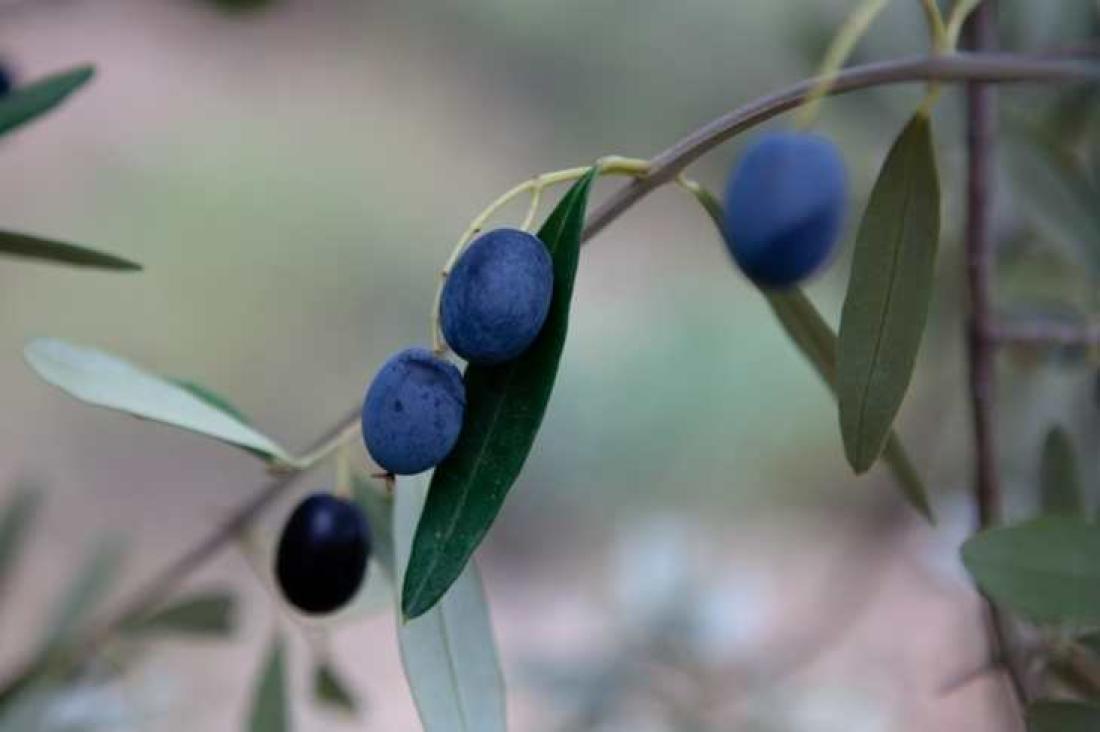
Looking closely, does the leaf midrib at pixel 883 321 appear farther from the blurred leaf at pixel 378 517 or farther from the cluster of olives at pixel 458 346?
the blurred leaf at pixel 378 517

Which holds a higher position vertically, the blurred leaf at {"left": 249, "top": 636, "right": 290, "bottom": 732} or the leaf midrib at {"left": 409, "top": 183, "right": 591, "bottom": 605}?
the leaf midrib at {"left": 409, "top": 183, "right": 591, "bottom": 605}

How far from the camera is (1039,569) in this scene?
0.45m

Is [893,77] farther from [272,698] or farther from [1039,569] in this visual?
[272,698]

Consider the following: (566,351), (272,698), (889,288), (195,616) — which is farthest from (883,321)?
(566,351)

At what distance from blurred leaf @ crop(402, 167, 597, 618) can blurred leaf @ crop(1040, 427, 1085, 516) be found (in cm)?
33

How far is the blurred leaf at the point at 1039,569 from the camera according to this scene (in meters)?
0.44

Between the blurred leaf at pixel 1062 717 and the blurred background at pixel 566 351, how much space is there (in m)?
0.48

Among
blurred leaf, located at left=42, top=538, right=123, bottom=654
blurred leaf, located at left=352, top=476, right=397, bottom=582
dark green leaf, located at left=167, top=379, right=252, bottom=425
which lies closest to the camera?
dark green leaf, located at left=167, top=379, right=252, bottom=425

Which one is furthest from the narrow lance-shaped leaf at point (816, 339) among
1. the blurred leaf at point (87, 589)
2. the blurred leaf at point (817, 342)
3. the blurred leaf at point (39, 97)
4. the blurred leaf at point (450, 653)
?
the blurred leaf at point (87, 589)

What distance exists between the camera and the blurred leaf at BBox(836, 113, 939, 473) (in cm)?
41

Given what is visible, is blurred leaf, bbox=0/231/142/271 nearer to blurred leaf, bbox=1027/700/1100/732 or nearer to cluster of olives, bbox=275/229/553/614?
cluster of olives, bbox=275/229/553/614

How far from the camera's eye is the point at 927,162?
42 cm

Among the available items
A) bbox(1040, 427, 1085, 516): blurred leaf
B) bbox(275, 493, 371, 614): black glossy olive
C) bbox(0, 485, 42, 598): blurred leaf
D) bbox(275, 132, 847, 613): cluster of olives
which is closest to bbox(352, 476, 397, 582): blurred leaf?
bbox(275, 493, 371, 614): black glossy olive

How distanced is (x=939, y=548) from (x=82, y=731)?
32.3 inches
